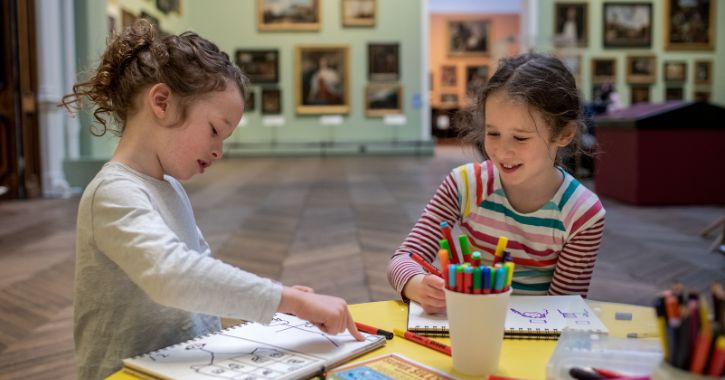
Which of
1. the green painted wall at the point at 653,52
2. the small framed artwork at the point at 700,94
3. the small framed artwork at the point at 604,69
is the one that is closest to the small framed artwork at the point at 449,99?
the green painted wall at the point at 653,52

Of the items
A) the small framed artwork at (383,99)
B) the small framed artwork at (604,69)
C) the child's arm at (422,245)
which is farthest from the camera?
the small framed artwork at (383,99)

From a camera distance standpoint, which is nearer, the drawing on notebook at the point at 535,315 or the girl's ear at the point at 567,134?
the drawing on notebook at the point at 535,315

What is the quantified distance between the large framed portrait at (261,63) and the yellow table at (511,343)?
15970 millimetres

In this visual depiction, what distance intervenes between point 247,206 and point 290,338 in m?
6.30

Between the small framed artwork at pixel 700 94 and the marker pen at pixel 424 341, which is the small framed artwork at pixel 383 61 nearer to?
the small framed artwork at pixel 700 94

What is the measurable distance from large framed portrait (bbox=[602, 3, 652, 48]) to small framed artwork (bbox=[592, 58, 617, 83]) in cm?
37

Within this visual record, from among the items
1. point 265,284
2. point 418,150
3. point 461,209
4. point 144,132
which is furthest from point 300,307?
point 418,150

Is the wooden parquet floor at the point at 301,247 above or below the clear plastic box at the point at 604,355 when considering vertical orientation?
below

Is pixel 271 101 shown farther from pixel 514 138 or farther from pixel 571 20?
pixel 514 138

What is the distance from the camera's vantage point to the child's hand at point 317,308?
3.69ft

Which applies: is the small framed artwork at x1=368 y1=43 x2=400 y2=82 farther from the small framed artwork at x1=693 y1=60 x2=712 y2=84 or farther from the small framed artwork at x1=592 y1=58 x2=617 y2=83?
the small framed artwork at x1=693 y1=60 x2=712 y2=84

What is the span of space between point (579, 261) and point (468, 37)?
72.7 ft

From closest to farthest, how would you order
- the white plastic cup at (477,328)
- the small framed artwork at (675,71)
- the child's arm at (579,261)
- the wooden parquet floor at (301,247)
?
the white plastic cup at (477,328) < the child's arm at (579,261) < the wooden parquet floor at (301,247) < the small framed artwork at (675,71)

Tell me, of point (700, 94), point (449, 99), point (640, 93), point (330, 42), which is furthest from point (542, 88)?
point (449, 99)
